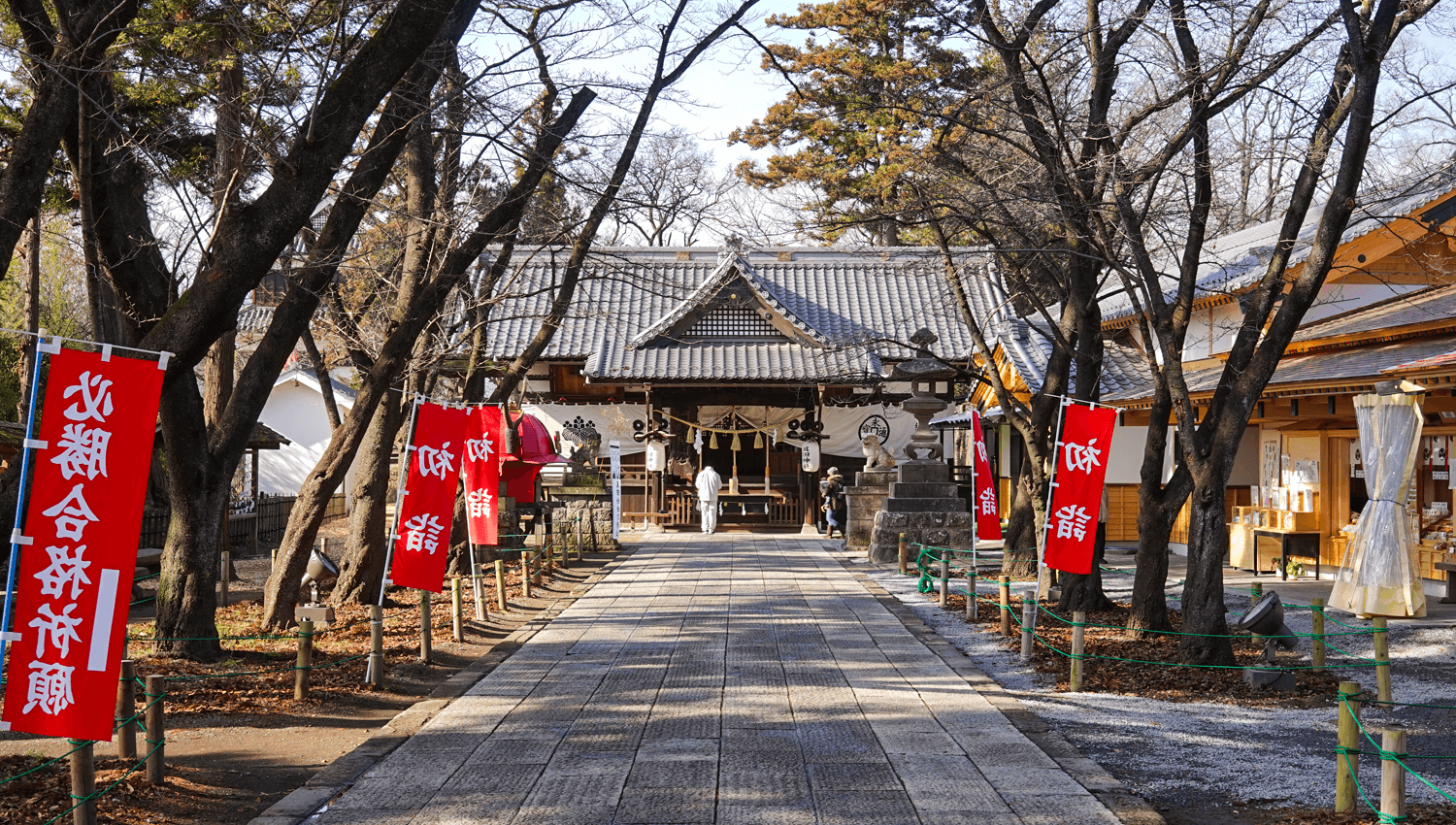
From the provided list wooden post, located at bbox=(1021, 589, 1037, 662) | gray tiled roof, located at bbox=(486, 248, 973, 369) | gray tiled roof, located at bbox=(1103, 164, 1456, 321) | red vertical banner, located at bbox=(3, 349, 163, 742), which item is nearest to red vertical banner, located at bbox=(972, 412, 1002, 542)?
gray tiled roof, located at bbox=(1103, 164, 1456, 321)

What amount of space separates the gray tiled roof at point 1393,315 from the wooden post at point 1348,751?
28.8 feet

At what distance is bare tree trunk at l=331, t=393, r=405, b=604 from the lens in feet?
41.7

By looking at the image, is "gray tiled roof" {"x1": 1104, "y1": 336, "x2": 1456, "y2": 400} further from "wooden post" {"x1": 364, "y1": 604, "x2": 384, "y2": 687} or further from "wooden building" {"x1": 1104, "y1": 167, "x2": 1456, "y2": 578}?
"wooden post" {"x1": 364, "y1": 604, "x2": 384, "y2": 687}

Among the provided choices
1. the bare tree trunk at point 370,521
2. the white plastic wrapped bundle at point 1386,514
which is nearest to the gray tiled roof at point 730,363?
the bare tree trunk at point 370,521

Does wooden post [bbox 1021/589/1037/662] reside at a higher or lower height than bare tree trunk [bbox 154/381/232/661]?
lower

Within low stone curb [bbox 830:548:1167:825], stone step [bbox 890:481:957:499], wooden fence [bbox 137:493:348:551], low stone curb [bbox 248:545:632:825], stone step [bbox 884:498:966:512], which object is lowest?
low stone curb [bbox 248:545:632:825]

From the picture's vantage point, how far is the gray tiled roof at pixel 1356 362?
12.3 meters

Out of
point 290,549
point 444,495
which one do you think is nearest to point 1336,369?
point 444,495

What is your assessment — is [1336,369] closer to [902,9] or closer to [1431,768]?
[902,9]

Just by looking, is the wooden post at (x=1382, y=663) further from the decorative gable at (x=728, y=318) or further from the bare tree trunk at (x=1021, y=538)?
the decorative gable at (x=728, y=318)

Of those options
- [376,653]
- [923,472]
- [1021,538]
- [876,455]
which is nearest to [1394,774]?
[376,653]

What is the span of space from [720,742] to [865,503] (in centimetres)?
1494

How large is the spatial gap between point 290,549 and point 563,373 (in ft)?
54.9

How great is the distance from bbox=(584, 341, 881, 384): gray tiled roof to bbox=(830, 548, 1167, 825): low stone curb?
42.6ft
